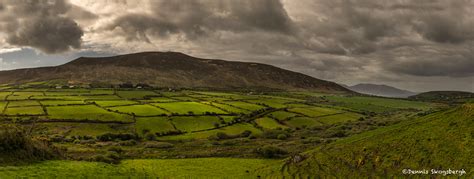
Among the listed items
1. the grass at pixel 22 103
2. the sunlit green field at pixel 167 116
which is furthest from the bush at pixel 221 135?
the grass at pixel 22 103

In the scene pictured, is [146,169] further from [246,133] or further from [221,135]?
[246,133]

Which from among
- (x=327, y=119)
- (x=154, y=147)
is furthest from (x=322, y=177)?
(x=327, y=119)

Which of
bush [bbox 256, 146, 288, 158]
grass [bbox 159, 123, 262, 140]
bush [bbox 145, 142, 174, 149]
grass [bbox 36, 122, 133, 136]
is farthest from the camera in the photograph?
grass [bbox 36, 122, 133, 136]

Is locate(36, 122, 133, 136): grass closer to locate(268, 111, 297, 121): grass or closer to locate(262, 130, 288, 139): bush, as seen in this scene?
locate(262, 130, 288, 139): bush

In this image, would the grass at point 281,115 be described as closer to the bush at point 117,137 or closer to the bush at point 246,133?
the bush at point 246,133

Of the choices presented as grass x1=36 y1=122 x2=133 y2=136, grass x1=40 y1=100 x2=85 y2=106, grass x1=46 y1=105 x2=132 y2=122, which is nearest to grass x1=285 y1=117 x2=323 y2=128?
grass x1=36 y1=122 x2=133 y2=136
